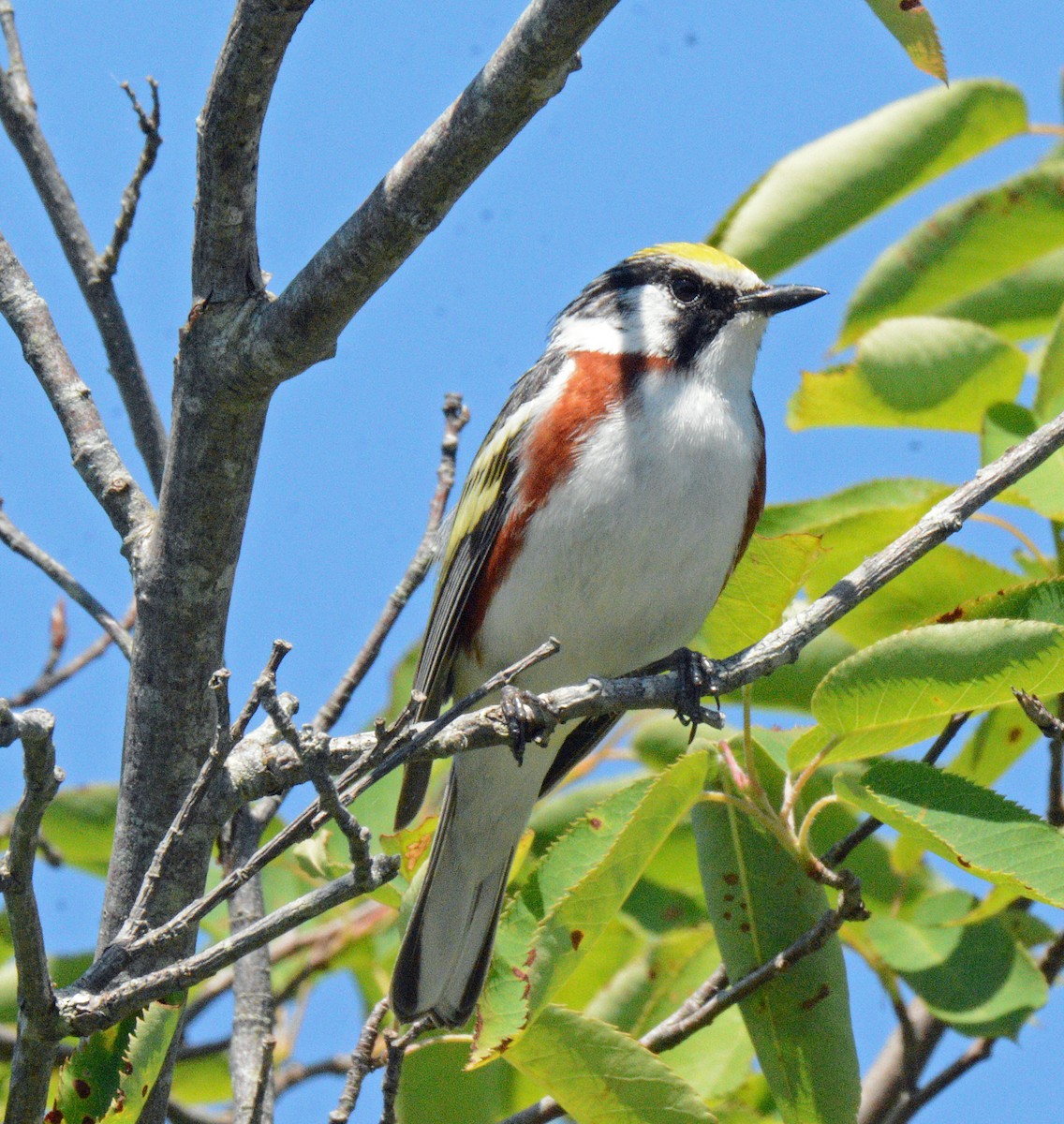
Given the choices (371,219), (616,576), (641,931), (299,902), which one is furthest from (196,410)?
(641,931)

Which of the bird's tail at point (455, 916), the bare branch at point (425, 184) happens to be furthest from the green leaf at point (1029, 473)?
the bird's tail at point (455, 916)

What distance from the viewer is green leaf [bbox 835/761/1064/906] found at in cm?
245

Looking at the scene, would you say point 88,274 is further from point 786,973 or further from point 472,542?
point 786,973

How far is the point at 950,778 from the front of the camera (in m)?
2.62

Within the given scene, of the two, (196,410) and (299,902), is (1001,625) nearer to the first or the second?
(299,902)

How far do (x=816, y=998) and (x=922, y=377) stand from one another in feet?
5.40

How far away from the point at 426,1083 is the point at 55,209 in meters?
2.52

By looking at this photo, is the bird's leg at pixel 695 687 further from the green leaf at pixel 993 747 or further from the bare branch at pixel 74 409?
the bare branch at pixel 74 409

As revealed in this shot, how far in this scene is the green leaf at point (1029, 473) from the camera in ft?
10.6

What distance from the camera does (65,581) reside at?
3488mm

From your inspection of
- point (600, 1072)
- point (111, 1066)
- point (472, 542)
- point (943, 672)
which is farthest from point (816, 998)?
point (472, 542)

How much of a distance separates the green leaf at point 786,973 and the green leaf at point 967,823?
411mm

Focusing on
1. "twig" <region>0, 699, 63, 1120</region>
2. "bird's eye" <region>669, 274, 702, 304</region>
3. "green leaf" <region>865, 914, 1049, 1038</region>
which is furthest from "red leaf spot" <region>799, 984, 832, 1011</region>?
"bird's eye" <region>669, 274, 702, 304</region>

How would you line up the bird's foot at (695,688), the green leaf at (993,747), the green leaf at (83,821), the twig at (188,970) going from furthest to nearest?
the green leaf at (83,821), the green leaf at (993,747), the bird's foot at (695,688), the twig at (188,970)
